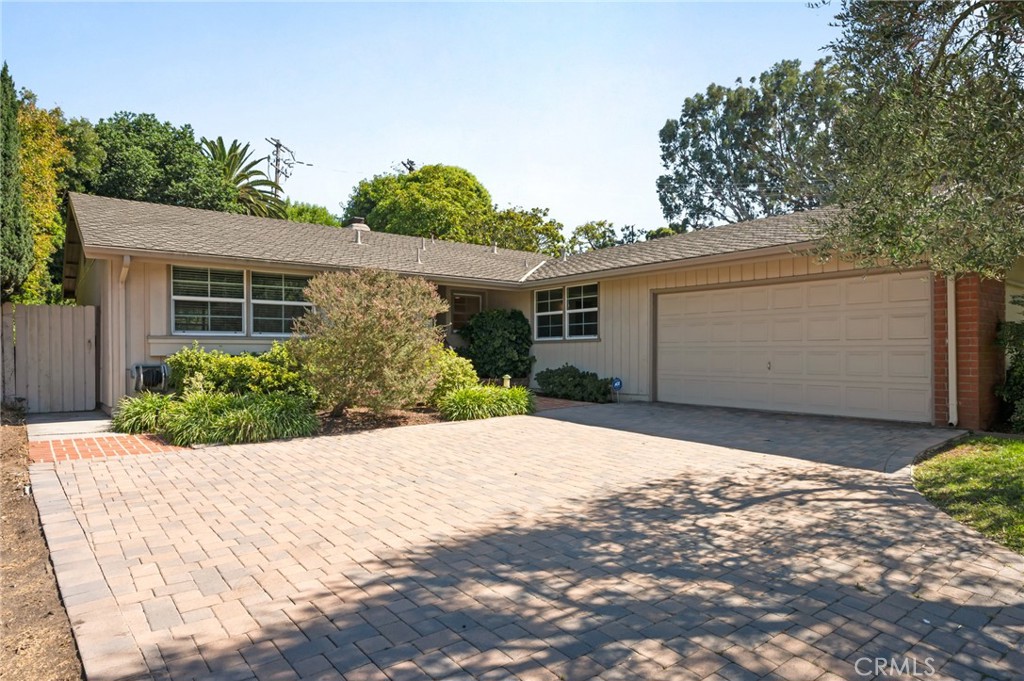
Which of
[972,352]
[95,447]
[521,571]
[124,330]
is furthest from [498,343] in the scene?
[521,571]

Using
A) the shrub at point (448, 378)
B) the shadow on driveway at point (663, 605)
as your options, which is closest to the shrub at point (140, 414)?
the shrub at point (448, 378)

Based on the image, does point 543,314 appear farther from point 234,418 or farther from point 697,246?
point 234,418

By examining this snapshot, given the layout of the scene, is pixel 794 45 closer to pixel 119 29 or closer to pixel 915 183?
pixel 915 183

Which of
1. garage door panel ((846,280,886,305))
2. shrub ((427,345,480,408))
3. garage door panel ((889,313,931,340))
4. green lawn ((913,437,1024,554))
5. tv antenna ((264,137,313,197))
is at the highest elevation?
tv antenna ((264,137,313,197))

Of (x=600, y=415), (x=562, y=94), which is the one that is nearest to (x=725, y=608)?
(x=600, y=415)

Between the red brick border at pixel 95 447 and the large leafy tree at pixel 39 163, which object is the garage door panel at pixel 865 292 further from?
the large leafy tree at pixel 39 163

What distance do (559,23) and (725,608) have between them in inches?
296

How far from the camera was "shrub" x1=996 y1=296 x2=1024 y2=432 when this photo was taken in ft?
28.5

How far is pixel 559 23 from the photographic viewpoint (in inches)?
318

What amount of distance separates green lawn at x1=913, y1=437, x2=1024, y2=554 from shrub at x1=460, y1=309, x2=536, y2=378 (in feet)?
33.5

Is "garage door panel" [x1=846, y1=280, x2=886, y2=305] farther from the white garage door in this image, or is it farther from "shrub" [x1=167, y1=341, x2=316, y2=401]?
"shrub" [x1=167, y1=341, x2=316, y2=401]

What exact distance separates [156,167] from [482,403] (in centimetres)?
2383

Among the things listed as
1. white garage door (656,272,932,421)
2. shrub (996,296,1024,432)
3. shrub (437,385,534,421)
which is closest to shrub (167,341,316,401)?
shrub (437,385,534,421)

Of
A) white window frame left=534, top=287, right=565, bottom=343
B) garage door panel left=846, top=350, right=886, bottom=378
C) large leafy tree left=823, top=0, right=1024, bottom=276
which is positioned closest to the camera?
large leafy tree left=823, top=0, right=1024, bottom=276
